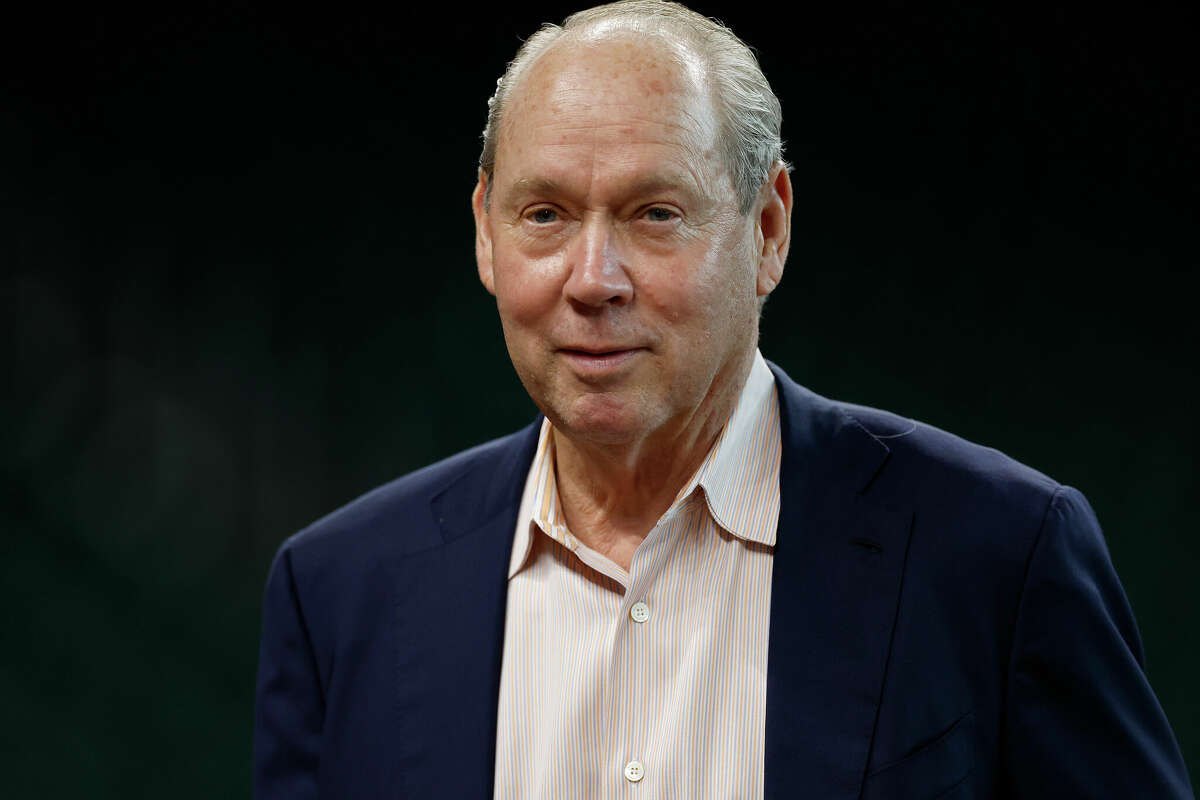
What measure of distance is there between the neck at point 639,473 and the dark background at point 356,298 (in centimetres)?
142

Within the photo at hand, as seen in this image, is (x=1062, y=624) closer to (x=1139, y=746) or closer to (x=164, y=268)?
(x=1139, y=746)

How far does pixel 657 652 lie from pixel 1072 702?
48 cm

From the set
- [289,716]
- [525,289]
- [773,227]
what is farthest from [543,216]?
[289,716]

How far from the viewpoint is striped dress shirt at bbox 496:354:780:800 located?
159 centimetres

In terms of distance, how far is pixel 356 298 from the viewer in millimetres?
3184

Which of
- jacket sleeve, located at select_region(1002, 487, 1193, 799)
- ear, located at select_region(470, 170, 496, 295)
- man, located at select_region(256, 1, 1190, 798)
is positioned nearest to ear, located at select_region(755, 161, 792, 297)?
man, located at select_region(256, 1, 1190, 798)

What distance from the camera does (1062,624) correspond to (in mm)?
1545

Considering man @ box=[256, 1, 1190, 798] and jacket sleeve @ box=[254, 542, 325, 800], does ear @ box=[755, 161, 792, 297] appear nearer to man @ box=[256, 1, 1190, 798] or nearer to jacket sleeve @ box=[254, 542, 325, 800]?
man @ box=[256, 1, 1190, 798]

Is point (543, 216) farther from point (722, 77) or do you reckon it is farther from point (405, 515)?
point (405, 515)

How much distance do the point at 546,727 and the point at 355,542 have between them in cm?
42

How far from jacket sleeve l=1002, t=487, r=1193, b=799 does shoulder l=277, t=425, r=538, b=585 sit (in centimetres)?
71

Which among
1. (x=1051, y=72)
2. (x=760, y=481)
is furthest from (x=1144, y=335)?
(x=760, y=481)

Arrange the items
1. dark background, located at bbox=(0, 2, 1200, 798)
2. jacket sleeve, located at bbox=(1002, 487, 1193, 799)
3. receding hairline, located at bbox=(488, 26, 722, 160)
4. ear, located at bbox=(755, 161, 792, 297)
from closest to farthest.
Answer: jacket sleeve, located at bbox=(1002, 487, 1193, 799)
receding hairline, located at bbox=(488, 26, 722, 160)
ear, located at bbox=(755, 161, 792, 297)
dark background, located at bbox=(0, 2, 1200, 798)

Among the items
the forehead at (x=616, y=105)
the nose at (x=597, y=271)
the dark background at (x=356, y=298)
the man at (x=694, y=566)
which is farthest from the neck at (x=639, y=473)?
the dark background at (x=356, y=298)
